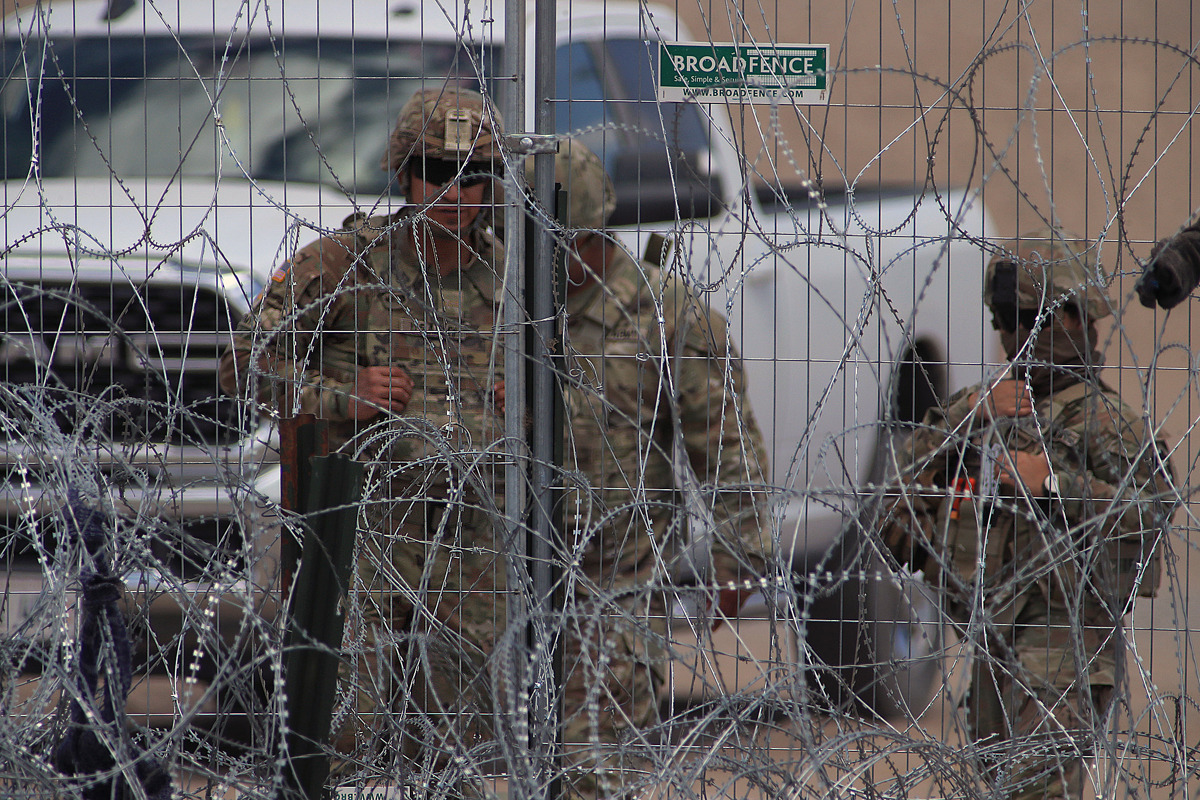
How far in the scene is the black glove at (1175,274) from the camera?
2.73 m

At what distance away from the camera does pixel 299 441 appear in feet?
6.45

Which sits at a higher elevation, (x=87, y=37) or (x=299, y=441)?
(x=87, y=37)

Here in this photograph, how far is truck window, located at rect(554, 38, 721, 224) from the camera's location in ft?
10.5

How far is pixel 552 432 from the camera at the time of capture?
8.81ft

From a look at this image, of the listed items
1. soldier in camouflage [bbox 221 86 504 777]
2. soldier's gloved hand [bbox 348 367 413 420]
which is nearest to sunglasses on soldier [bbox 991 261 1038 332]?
soldier in camouflage [bbox 221 86 504 777]

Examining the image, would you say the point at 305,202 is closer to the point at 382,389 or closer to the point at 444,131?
the point at 444,131

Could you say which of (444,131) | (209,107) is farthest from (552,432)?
(209,107)

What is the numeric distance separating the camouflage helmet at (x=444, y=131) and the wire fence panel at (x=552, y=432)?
0.01 meters

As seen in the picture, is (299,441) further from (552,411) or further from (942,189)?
(942,189)

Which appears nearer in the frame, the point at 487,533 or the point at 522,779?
the point at 522,779

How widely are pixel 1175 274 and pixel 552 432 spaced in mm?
1506

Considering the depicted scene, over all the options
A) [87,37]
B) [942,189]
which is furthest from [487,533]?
[942,189]

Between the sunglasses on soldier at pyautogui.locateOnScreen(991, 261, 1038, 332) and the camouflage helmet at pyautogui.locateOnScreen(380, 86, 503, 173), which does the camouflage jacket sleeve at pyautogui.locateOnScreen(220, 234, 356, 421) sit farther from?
the sunglasses on soldier at pyautogui.locateOnScreen(991, 261, 1038, 332)

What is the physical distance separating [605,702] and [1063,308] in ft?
5.32
